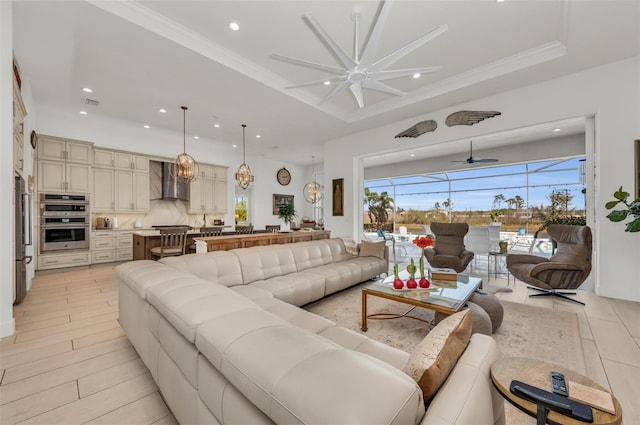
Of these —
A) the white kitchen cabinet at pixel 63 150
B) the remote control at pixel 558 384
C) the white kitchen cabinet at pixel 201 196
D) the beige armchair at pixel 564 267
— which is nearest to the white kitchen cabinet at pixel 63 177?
the white kitchen cabinet at pixel 63 150

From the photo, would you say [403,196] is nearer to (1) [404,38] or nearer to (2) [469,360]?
(1) [404,38]

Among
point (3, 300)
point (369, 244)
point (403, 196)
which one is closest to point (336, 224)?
point (369, 244)

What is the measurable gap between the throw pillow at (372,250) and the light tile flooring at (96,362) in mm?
1994

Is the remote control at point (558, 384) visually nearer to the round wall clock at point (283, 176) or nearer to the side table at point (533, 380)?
the side table at point (533, 380)

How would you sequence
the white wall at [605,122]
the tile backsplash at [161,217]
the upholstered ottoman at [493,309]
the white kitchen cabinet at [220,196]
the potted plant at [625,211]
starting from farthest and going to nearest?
the white kitchen cabinet at [220,196]
the tile backsplash at [161,217]
the white wall at [605,122]
the potted plant at [625,211]
the upholstered ottoman at [493,309]

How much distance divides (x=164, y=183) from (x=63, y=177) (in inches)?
77.7

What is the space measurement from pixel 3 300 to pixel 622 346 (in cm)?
586

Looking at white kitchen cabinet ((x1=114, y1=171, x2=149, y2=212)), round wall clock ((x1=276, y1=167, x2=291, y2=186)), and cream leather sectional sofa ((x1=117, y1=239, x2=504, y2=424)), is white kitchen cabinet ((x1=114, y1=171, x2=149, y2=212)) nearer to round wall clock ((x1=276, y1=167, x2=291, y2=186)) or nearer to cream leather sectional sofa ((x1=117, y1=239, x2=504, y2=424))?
round wall clock ((x1=276, y1=167, x2=291, y2=186))

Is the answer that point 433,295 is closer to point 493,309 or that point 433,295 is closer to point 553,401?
point 493,309

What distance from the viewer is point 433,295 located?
2.60 meters

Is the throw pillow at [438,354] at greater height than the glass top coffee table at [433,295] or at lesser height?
greater

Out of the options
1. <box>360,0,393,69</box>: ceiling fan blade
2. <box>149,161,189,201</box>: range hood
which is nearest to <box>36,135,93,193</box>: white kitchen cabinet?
<box>149,161,189,201</box>: range hood

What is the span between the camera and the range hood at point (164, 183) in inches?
276

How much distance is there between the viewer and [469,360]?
40.8 inches
